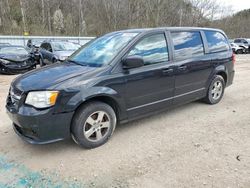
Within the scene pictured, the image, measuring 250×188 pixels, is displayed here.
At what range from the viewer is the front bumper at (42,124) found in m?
3.04

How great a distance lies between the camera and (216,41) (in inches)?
208

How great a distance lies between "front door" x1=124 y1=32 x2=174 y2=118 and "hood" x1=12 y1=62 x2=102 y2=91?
0.66 meters

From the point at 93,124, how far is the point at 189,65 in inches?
87.1

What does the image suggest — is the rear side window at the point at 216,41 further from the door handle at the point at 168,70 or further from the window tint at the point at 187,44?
the door handle at the point at 168,70

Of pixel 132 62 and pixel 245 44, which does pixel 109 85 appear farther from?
pixel 245 44

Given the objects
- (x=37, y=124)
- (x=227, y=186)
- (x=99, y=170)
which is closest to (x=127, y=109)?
(x=99, y=170)

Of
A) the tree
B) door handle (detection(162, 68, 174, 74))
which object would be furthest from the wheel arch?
the tree

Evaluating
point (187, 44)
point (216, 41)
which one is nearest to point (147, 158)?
point (187, 44)

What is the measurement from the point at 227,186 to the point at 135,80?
1934 millimetres

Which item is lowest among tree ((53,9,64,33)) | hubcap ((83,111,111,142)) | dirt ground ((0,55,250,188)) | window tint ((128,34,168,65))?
dirt ground ((0,55,250,188))

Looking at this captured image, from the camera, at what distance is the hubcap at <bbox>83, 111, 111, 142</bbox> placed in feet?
11.3

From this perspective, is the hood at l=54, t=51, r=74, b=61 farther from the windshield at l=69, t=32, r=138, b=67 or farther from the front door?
the front door

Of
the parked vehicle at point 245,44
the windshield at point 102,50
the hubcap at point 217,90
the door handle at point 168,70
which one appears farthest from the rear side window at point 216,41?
the parked vehicle at point 245,44

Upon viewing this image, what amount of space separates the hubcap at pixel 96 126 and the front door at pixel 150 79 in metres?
0.44
